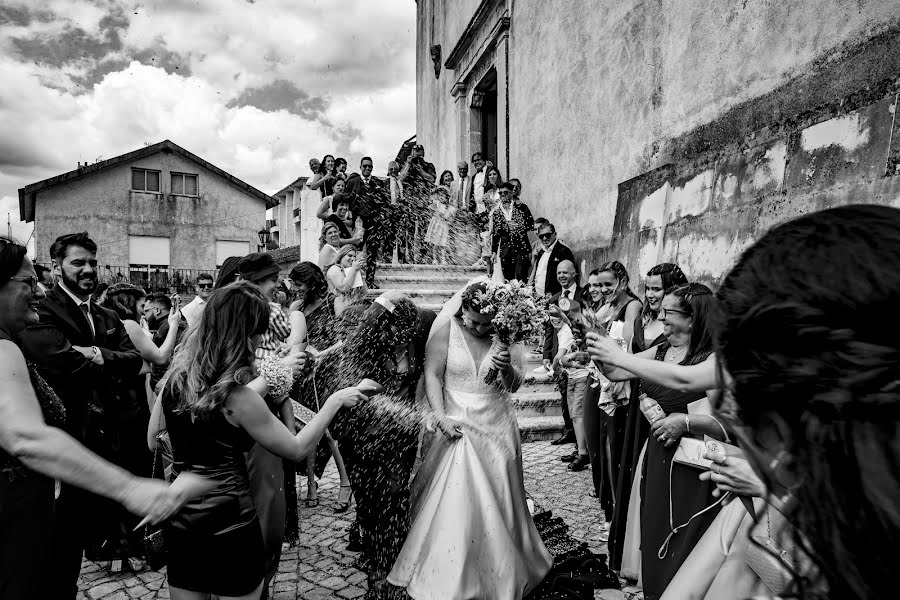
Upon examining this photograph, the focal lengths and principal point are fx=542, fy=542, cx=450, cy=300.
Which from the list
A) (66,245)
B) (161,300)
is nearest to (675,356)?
(66,245)

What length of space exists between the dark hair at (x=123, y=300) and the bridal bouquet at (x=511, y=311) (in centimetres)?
400

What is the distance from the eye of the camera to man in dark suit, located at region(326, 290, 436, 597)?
4.11 meters

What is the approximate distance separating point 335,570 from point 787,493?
4179 millimetres

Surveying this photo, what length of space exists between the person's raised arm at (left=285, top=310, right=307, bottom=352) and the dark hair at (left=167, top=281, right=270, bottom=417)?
221 cm

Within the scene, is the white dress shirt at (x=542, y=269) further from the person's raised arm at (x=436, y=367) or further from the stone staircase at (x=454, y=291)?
the person's raised arm at (x=436, y=367)

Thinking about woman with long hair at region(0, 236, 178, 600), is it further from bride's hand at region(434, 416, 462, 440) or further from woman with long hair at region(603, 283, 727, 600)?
woman with long hair at region(603, 283, 727, 600)

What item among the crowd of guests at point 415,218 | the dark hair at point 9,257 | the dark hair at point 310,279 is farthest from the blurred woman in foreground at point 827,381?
the crowd of guests at point 415,218

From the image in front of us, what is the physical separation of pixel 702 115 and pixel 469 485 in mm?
6168

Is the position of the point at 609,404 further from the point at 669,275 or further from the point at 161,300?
the point at 161,300

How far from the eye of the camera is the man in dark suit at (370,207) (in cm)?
1142

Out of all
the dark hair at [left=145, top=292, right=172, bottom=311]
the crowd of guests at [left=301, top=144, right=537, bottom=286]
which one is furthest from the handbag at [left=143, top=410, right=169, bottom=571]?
the crowd of guests at [left=301, top=144, right=537, bottom=286]

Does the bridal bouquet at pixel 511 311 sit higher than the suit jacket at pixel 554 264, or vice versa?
the suit jacket at pixel 554 264

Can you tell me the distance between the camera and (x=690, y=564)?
2.23m

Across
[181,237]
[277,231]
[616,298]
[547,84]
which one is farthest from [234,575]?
[277,231]
